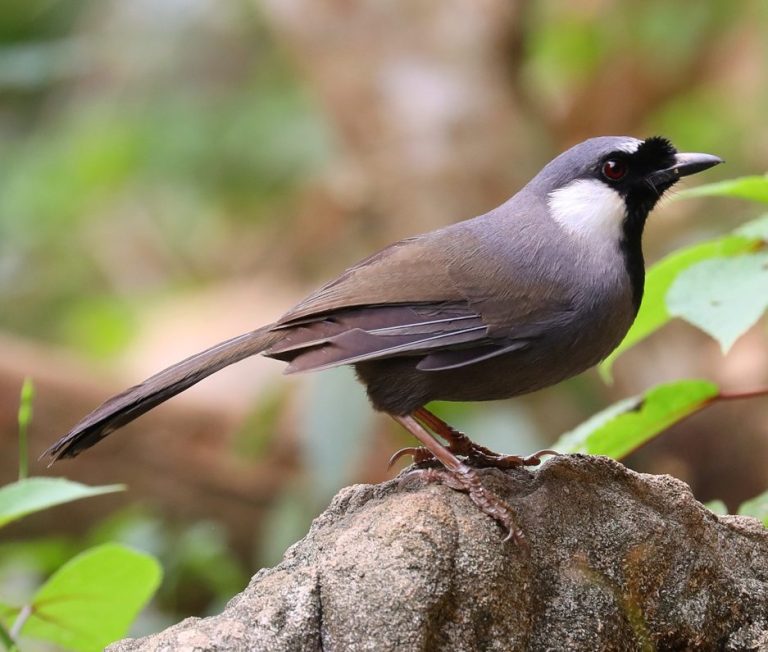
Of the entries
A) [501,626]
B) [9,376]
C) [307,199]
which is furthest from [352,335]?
[307,199]

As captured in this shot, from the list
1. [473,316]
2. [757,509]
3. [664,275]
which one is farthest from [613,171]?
[757,509]

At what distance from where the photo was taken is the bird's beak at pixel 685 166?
2.94 metres

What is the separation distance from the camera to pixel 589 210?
2965 millimetres

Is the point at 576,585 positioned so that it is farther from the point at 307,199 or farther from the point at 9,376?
the point at 307,199

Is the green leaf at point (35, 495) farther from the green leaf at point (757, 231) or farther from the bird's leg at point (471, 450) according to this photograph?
the green leaf at point (757, 231)

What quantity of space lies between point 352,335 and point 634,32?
6.88 metres

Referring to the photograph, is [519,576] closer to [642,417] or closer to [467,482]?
[467,482]

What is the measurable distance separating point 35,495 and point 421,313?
0.98 meters

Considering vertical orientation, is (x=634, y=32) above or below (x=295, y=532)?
above

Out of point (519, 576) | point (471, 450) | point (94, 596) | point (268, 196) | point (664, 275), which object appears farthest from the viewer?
point (268, 196)

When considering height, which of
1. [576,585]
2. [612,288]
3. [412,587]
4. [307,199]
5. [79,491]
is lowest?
[576,585]

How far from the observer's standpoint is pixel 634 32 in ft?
29.2

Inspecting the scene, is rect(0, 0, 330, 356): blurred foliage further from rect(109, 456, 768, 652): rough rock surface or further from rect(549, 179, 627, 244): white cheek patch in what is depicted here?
rect(109, 456, 768, 652): rough rock surface

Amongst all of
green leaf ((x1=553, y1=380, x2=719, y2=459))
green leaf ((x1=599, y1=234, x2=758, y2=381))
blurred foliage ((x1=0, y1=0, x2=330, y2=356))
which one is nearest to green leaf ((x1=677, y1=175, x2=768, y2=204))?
green leaf ((x1=599, y1=234, x2=758, y2=381))
